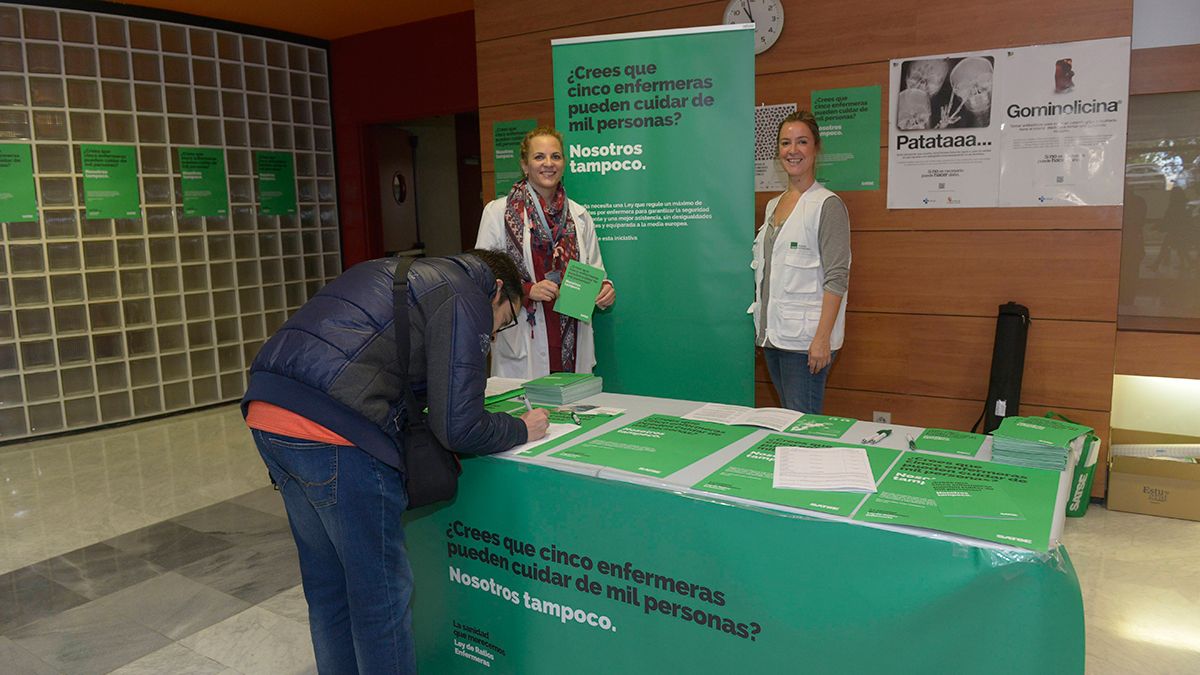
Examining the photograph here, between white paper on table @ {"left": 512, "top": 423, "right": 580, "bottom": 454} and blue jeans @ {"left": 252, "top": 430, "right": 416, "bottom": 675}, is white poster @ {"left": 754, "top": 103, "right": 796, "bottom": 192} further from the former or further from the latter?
blue jeans @ {"left": 252, "top": 430, "right": 416, "bottom": 675}

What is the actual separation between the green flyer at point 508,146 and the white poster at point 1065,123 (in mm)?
2413

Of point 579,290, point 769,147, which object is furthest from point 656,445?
point 769,147

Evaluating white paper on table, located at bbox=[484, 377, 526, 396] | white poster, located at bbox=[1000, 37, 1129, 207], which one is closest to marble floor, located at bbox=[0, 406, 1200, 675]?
white paper on table, located at bbox=[484, 377, 526, 396]

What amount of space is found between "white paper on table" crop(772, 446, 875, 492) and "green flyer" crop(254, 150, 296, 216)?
5267 millimetres

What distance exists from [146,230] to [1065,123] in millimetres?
5368

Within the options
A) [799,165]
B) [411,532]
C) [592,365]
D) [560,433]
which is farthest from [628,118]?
[411,532]

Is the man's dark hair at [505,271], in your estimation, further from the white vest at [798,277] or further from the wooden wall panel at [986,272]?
the wooden wall panel at [986,272]

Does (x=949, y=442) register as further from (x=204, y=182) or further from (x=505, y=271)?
(x=204, y=182)

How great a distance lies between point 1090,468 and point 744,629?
2503 millimetres

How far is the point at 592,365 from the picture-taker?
320 centimetres

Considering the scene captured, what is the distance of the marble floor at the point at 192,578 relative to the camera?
2.42 meters

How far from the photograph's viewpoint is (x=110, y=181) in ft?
16.7

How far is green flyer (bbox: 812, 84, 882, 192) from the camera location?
140 inches

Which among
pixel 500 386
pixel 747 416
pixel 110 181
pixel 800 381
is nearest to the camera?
pixel 747 416
